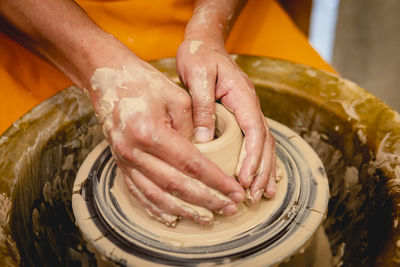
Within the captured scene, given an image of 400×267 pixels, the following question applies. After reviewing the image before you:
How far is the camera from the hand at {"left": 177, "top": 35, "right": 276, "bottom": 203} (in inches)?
37.5

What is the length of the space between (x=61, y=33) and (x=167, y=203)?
612 millimetres

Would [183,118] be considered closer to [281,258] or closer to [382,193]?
[281,258]

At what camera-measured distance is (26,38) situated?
1.24 meters

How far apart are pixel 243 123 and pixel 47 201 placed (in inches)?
27.2

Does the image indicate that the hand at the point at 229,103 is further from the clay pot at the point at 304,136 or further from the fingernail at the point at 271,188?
the clay pot at the point at 304,136

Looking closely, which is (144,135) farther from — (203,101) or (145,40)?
(145,40)

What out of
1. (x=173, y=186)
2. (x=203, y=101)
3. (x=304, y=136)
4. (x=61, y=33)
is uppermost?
(x=61, y=33)

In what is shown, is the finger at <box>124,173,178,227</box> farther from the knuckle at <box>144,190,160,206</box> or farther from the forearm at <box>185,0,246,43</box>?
the forearm at <box>185,0,246,43</box>

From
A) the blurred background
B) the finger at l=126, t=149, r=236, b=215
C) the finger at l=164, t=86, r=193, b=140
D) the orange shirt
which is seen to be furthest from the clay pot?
the blurred background

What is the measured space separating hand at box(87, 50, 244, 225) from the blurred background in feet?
7.27

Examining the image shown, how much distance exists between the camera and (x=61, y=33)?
3.62ft

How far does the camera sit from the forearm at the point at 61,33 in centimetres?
104

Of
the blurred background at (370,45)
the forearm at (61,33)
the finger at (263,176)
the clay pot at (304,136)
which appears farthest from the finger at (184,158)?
Answer: the blurred background at (370,45)

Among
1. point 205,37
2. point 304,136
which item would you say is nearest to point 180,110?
point 205,37
